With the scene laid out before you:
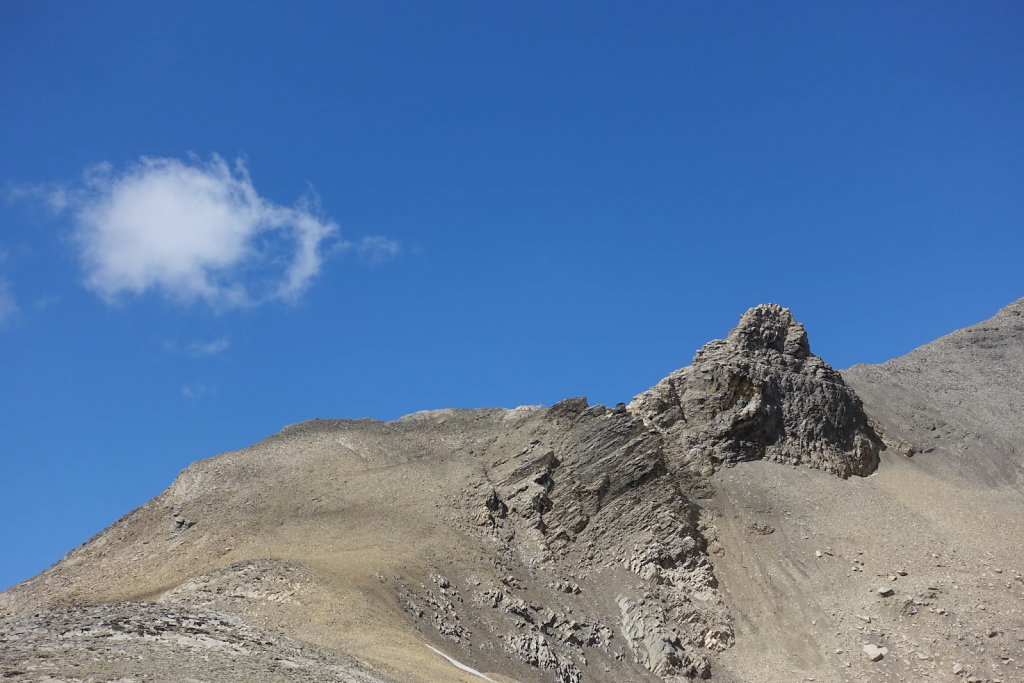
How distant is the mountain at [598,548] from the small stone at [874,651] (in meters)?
0.11

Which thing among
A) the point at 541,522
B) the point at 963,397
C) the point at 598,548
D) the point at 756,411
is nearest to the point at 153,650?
the point at 541,522

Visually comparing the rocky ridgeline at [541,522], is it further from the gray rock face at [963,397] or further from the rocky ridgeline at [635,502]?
the gray rock face at [963,397]

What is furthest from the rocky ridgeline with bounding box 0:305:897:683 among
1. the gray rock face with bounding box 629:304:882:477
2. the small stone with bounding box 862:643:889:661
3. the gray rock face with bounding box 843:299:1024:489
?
the small stone with bounding box 862:643:889:661

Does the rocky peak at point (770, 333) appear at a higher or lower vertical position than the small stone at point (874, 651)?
higher

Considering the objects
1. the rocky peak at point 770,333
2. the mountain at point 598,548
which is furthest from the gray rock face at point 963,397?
the rocky peak at point 770,333

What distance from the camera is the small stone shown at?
1502 inches

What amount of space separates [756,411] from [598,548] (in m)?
15.1

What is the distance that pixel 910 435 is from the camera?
59031mm

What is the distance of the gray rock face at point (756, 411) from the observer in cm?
5238

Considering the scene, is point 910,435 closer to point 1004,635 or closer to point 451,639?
point 1004,635

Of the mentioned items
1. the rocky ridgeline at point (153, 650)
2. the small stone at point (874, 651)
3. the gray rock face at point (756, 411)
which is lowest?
the small stone at point (874, 651)

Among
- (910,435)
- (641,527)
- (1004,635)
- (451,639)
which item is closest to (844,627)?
(1004,635)

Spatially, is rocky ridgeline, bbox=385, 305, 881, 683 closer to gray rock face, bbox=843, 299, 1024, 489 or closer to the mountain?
the mountain

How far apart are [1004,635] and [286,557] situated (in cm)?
2969
